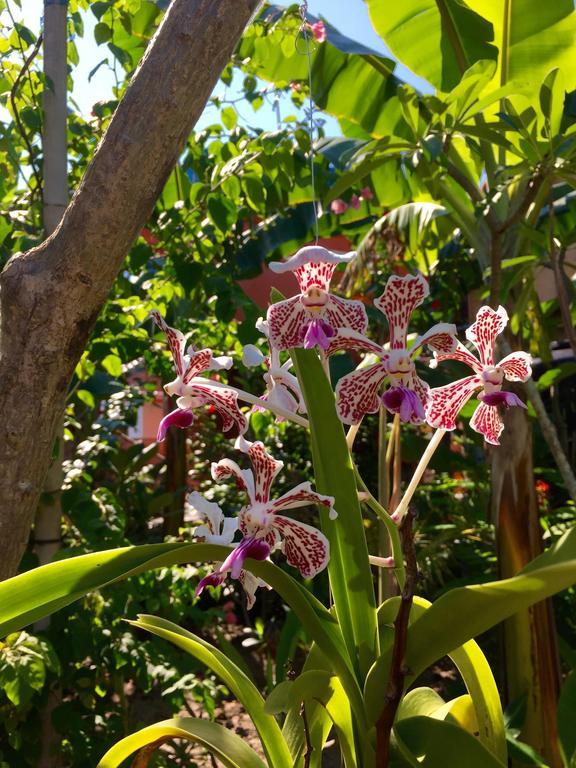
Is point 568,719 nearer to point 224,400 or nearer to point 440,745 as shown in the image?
point 440,745

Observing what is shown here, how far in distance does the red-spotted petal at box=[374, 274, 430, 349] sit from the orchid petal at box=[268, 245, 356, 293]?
7cm

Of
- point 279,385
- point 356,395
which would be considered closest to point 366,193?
point 279,385

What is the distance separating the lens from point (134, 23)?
2244 millimetres

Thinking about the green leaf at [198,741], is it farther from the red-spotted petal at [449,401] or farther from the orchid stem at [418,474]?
the red-spotted petal at [449,401]

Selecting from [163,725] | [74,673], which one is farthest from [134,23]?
[163,725]

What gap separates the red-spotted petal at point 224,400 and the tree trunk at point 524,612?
1217mm

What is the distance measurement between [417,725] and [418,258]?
294 centimetres

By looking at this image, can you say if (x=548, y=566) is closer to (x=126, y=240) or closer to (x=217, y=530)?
(x=217, y=530)

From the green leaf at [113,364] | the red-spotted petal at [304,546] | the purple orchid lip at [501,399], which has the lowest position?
the red-spotted petal at [304,546]

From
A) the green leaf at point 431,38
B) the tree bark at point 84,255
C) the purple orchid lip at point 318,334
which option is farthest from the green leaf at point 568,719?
the green leaf at point 431,38

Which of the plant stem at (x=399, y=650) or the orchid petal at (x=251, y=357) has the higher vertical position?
the orchid petal at (x=251, y=357)

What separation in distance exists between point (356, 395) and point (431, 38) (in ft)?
6.86

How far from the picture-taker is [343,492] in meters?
0.87

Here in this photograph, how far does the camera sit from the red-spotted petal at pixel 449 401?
0.84 m
